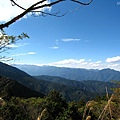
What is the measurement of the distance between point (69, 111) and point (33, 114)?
6909 mm

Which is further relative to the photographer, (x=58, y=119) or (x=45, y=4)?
(x=58, y=119)

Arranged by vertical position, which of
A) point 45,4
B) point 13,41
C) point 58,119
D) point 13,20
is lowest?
point 58,119

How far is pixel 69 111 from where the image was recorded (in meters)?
46.7

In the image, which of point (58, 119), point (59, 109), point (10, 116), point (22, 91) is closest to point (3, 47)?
point (10, 116)

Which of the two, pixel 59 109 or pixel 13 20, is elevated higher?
pixel 13 20

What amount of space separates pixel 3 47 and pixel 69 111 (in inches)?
1578

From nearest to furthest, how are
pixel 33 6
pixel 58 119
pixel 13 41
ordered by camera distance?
pixel 33 6 < pixel 13 41 < pixel 58 119

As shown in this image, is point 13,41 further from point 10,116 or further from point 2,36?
point 10,116

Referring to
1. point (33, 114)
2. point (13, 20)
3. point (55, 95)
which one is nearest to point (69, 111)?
point (33, 114)

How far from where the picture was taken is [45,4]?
272cm

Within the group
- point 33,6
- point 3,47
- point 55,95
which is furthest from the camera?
point 55,95

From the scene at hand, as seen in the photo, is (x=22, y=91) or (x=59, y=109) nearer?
(x=59, y=109)

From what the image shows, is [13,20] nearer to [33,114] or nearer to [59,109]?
[33,114]

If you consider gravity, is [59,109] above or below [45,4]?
below
